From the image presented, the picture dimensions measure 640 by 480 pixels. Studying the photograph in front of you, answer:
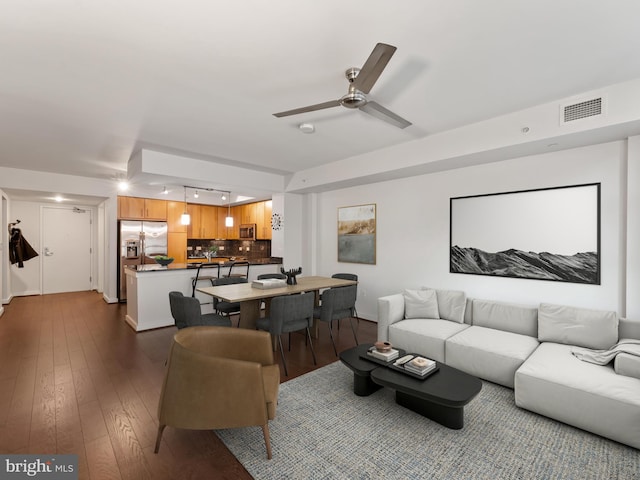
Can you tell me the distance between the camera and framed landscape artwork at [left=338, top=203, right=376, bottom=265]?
17.4ft

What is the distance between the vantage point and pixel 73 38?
1.96 metres

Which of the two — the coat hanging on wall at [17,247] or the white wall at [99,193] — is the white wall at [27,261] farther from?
the coat hanging on wall at [17,247]

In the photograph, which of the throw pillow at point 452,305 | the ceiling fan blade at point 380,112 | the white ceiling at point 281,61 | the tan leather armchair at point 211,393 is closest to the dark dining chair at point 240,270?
the white ceiling at point 281,61

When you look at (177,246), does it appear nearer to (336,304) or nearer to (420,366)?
(336,304)

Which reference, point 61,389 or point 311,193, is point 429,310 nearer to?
point 311,193

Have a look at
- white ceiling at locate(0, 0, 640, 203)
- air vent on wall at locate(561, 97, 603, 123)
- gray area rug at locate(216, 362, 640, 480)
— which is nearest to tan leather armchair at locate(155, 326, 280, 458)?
gray area rug at locate(216, 362, 640, 480)

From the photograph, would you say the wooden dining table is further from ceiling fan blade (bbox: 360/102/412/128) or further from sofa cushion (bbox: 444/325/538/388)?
ceiling fan blade (bbox: 360/102/412/128)

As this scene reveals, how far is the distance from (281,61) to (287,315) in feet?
7.70

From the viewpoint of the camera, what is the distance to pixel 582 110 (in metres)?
2.74

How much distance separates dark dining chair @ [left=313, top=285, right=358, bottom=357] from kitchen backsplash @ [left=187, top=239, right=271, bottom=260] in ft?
14.0

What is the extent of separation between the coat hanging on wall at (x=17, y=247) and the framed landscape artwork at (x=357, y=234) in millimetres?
7071

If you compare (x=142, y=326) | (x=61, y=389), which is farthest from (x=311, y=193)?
(x=61, y=389)

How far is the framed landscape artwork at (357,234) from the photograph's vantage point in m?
5.32

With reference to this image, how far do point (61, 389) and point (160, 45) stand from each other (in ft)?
10.1
